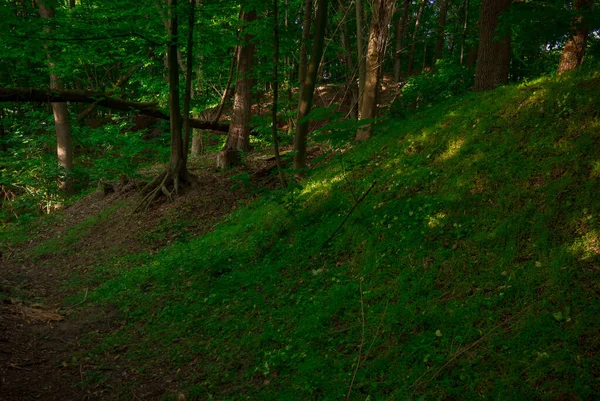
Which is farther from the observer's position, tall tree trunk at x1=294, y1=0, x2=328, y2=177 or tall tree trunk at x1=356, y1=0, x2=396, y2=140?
tall tree trunk at x1=356, y1=0, x2=396, y2=140

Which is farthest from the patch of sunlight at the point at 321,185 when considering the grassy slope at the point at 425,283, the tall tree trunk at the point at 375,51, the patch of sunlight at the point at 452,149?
the patch of sunlight at the point at 452,149

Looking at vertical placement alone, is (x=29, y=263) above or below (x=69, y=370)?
below

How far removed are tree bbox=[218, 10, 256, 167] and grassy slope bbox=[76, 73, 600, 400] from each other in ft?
19.6

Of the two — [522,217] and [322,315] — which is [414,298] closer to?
[322,315]

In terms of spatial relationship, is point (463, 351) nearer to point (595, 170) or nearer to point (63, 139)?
point (595, 170)

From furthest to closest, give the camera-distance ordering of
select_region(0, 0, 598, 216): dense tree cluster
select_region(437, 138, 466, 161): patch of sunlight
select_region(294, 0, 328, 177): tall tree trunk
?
select_region(294, 0, 328, 177): tall tree trunk, select_region(0, 0, 598, 216): dense tree cluster, select_region(437, 138, 466, 161): patch of sunlight

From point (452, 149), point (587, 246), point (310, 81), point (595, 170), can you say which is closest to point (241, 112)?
point (310, 81)

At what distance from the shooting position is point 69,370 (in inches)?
183

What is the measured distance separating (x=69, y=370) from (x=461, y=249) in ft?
16.6

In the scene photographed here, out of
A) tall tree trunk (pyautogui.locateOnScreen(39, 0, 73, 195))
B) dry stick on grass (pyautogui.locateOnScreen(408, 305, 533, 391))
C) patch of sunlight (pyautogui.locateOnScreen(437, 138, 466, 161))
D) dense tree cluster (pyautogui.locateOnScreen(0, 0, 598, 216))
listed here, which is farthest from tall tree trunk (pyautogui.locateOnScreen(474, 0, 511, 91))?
tall tree trunk (pyautogui.locateOnScreen(39, 0, 73, 195))

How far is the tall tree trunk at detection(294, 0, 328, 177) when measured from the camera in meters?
7.96

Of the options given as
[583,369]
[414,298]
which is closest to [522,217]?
[414,298]

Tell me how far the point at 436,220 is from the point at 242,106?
9.09 meters

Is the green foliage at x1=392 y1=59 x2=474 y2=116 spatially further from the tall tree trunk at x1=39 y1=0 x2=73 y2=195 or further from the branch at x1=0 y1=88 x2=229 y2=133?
the tall tree trunk at x1=39 y1=0 x2=73 y2=195
